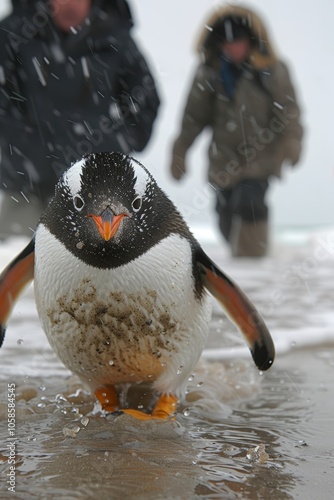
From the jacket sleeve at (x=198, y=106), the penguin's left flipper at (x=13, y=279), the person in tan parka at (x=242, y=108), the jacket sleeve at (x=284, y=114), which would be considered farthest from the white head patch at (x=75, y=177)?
the jacket sleeve at (x=284, y=114)

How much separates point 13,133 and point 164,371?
2.61 metres

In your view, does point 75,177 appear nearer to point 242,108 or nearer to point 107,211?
point 107,211

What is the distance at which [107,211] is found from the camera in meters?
1.68

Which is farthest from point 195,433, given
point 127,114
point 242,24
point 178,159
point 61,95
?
point 242,24

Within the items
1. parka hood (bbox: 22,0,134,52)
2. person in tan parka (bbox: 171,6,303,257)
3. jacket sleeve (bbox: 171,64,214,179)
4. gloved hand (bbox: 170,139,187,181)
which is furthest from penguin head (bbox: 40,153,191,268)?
jacket sleeve (bbox: 171,64,214,179)

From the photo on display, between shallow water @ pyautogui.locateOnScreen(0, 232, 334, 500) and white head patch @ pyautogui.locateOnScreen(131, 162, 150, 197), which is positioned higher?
white head patch @ pyautogui.locateOnScreen(131, 162, 150, 197)

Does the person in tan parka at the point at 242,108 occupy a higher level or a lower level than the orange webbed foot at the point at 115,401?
lower

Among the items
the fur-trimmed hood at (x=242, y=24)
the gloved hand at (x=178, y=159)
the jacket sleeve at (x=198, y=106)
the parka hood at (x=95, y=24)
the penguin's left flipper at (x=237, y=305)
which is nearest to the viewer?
the penguin's left flipper at (x=237, y=305)

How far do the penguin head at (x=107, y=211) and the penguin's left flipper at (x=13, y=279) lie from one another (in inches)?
6.7

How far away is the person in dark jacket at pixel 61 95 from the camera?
3844 mm

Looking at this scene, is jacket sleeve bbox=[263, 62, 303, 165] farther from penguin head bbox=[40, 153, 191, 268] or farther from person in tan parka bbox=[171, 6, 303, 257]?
penguin head bbox=[40, 153, 191, 268]

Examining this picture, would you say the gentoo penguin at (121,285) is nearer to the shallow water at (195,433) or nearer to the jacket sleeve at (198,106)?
the shallow water at (195,433)

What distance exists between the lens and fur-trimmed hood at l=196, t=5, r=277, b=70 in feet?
20.0

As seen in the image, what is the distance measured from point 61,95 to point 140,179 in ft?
7.39
